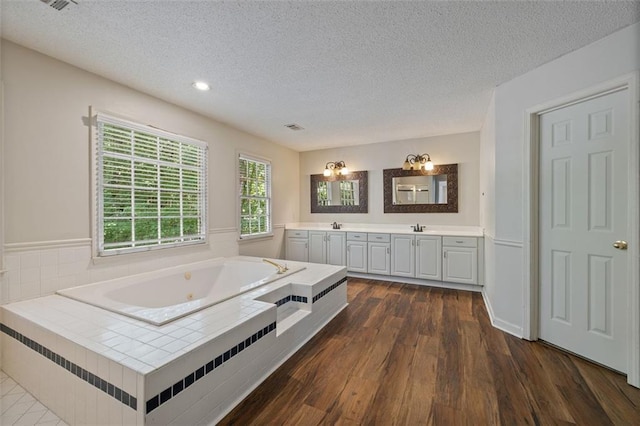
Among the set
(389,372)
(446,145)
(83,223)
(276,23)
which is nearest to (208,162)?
(83,223)

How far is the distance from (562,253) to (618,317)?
53 centimetres

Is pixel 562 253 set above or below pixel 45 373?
above

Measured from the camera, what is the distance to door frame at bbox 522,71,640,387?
1.74 meters

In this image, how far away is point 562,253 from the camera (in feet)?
7.30

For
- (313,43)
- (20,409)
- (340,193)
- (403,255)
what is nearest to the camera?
(20,409)

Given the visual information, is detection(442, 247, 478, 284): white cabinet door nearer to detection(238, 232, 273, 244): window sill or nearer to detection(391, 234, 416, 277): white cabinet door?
detection(391, 234, 416, 277): white cabinet door

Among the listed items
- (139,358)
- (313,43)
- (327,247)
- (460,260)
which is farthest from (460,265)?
(139,358)

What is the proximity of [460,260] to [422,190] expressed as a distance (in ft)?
4.35

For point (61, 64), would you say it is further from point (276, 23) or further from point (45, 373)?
point (45, 373)

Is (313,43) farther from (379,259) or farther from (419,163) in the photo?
(379,259)

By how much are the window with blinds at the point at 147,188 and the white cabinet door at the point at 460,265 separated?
3.36 m

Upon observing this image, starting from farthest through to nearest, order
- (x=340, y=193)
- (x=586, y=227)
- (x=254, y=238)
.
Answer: (x=340, y=193), (x=254, y=238), (x=586, y=227)

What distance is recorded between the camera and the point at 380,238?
14.1 feet

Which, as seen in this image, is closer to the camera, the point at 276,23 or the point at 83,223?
the point at 276,23
